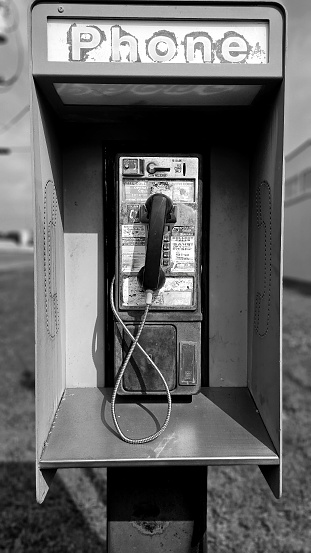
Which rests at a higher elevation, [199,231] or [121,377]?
[199,231]

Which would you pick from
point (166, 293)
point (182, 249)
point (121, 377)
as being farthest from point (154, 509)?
point (182, 249)

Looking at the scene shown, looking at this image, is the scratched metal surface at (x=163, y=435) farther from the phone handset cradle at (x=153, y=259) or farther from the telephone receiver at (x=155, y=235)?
the telephone receiver at (x=155, y=235)

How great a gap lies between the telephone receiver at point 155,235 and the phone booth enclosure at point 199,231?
116 mm

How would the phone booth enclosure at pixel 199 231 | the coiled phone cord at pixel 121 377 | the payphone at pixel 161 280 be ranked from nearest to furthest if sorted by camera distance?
the phone booth enclosure at pixel 199 231 → the coiled phone cord at pixel 121 377 → the payphone at pixel 161 280

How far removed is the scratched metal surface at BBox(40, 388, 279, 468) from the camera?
133 cm

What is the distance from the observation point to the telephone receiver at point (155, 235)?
1.47 meters

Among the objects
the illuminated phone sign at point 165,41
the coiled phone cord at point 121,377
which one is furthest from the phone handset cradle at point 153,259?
the illuminated phone sign at point 165,41

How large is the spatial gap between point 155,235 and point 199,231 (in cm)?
17

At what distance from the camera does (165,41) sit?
4.25 feet

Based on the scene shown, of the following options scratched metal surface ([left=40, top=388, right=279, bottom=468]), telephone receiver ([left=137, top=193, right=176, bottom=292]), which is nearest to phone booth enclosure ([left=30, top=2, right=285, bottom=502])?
scratched metal surface ([left=40, top=388, right=279, bottom=468])

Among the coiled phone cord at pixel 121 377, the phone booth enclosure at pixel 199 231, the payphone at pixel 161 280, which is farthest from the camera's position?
the payphone at pixel 161 280

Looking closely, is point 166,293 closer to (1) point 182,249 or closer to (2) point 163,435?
(1) point 182,249

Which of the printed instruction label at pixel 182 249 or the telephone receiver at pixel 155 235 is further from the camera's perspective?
the printed instruction label at pixel 182 249

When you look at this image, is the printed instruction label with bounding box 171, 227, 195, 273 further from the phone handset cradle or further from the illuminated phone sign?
the illuminated phone sign
